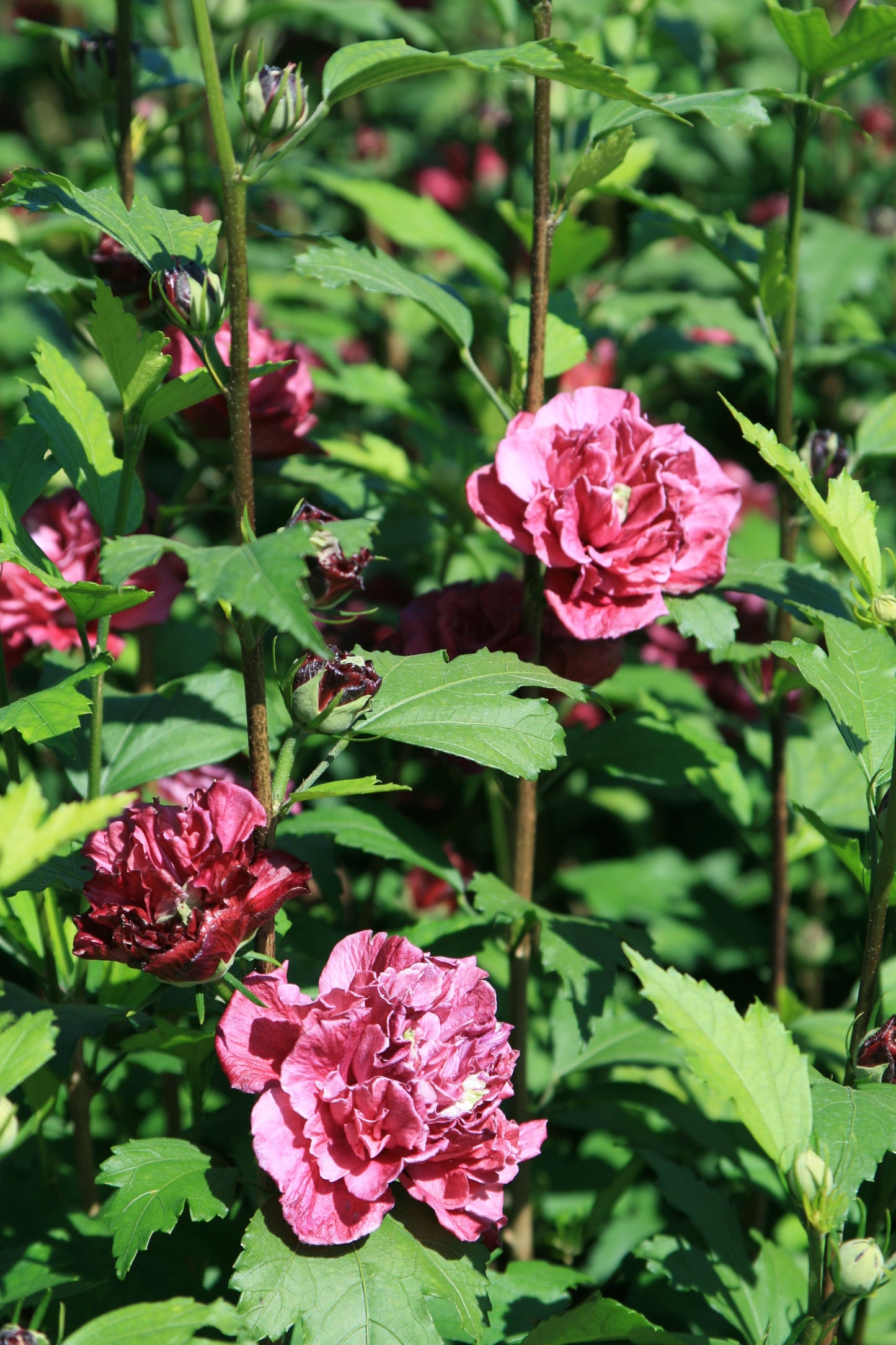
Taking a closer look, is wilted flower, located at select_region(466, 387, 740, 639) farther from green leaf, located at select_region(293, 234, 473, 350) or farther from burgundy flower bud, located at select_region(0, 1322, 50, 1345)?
burgundy flower bud, located at select_region(0, 1322, 50, 1345)

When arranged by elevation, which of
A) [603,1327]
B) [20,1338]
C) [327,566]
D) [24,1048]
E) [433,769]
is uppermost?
[327,566]

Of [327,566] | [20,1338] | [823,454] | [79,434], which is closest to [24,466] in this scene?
[79,434]

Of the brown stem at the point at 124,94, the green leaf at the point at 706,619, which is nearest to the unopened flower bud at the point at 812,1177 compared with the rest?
the green leaf at the point at 706,619

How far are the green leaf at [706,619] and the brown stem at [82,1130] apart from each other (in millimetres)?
677

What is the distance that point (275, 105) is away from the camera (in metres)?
0.85

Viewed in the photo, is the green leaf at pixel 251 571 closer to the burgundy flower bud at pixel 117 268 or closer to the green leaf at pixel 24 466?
the green leaf at pixel 24 466

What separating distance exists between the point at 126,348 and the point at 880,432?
99 centimetres

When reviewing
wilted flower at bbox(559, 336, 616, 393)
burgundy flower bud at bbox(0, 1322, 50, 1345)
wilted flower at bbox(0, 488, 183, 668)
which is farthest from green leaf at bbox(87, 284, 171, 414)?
wilted flower at bbox(559, 336, 616, 393)

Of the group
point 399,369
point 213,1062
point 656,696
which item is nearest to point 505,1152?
point 213,1062

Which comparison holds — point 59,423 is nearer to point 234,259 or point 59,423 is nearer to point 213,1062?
point 234,259

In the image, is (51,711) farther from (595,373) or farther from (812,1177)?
(595,373)

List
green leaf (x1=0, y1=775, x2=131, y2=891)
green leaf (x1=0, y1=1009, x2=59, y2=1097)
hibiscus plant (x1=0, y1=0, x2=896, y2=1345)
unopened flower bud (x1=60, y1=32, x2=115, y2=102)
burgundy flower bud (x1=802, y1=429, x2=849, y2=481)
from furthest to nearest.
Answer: unopened flower bud (x1=60, y1=32, x2=115, y2=102), burgundy flower bud (x1=802, y1=429, x2=849, y2=481), hibiscus plant (x1=0, y1=0, x2=896, y2=1345), green leaf (x1=0, y1=1009, x2=59, y2=1097), green leaf (x1=0, y1=775, x2=131, y2=891)

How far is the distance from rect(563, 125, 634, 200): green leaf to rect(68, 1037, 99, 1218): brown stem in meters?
0.92

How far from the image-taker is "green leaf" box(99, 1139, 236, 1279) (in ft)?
2.75
